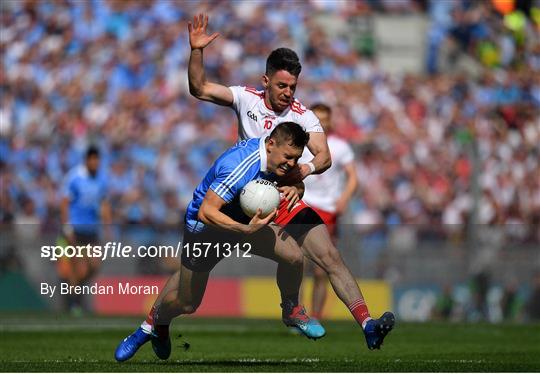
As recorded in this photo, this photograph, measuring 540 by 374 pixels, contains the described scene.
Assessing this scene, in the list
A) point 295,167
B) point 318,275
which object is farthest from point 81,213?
point 295,167

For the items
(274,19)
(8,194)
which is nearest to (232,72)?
(274,19)

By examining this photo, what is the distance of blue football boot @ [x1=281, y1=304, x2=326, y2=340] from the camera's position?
10.6 metres

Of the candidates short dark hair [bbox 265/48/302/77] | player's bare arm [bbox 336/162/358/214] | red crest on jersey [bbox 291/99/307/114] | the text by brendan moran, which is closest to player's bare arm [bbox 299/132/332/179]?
red crest on jersey [bbox 291/99/307/114]

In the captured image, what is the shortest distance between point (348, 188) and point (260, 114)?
4519 millimetres

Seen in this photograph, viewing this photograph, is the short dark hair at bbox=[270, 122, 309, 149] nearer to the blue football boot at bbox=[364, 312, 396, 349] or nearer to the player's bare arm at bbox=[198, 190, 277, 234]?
the player's bare arm at bbox=[198, 190, 277, 234]

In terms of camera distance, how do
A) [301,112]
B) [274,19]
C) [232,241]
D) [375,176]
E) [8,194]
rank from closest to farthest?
[232,241] < [301,112] < [8,194] < [375,176] < [274,19]

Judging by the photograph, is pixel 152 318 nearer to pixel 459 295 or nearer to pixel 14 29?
pixel 459 295

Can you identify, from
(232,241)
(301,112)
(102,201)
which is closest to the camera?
(232,241)

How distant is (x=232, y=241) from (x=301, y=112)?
1373 mm

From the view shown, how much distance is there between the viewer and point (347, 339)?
1475 cm

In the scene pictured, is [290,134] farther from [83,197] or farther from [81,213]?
[81,213]

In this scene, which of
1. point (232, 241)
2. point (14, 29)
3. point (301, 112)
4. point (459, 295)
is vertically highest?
point (14, 29)

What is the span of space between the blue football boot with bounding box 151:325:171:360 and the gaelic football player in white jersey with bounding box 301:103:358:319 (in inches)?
169

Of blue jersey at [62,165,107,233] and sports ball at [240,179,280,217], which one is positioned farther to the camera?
blue jersey at [62,165,107,233]
